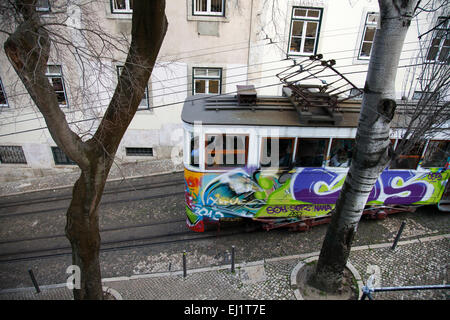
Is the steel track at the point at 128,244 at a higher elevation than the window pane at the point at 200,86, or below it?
below

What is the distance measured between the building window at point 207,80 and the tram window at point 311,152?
590cm

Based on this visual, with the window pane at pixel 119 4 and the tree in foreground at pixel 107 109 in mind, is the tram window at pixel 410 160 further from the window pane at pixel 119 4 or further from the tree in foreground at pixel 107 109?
the window pane at pixel 119 4

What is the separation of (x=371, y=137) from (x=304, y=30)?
7.72m

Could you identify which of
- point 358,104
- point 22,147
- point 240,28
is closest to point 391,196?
point 358,104

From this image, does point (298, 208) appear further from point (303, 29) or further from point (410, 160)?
point (303, 29)

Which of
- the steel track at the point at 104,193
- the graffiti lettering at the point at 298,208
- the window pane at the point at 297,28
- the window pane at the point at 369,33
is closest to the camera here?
the graffiti lettering at the point at 298,208

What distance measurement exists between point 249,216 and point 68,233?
14.5ft

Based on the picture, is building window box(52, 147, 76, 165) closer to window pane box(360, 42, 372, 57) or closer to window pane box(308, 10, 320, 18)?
window pane box(308, 10, 320, 18)

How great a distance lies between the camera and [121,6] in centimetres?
1152

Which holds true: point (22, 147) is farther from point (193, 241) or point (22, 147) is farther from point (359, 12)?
point (359, 12)

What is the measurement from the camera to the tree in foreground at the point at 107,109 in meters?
4.33

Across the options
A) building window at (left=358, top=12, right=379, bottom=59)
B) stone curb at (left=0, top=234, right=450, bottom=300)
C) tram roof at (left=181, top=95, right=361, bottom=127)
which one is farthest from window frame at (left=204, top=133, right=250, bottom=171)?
building window at (left=358, top=12, right=379, bottom=59)

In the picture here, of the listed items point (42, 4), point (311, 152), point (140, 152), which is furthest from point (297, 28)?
point (42, 4)

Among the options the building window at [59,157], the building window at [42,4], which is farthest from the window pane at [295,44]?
the building window at [59,157]
